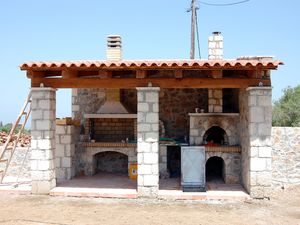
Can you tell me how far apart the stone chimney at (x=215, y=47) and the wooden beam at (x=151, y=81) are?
127 inches

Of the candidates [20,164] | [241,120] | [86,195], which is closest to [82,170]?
[20,164]

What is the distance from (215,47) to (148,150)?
205 inches

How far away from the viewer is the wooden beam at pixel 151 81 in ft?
29.7

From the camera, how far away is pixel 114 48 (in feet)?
40.3

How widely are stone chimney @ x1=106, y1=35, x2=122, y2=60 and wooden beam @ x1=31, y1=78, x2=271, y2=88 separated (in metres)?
3.07

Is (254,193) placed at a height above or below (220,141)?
below

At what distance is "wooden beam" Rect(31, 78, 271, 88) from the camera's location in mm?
9062

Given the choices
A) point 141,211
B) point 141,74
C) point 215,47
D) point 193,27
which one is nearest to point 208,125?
point 215,47

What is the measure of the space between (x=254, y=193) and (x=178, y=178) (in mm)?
3430

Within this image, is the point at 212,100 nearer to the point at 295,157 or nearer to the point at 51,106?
the point at 295,157

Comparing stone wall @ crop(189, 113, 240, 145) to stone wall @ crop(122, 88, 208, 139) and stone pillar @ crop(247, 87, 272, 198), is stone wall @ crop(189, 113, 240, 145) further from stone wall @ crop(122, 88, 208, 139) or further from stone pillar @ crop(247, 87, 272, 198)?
stone pillar @ crop(247, 87, 272, 198)

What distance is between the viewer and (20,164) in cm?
1229

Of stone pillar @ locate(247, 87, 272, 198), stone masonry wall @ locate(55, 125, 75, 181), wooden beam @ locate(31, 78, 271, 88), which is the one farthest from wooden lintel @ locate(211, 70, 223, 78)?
stone masonry wall @ locate(55, 125, 75, 181)

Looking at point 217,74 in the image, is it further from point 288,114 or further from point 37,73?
point 288,114
